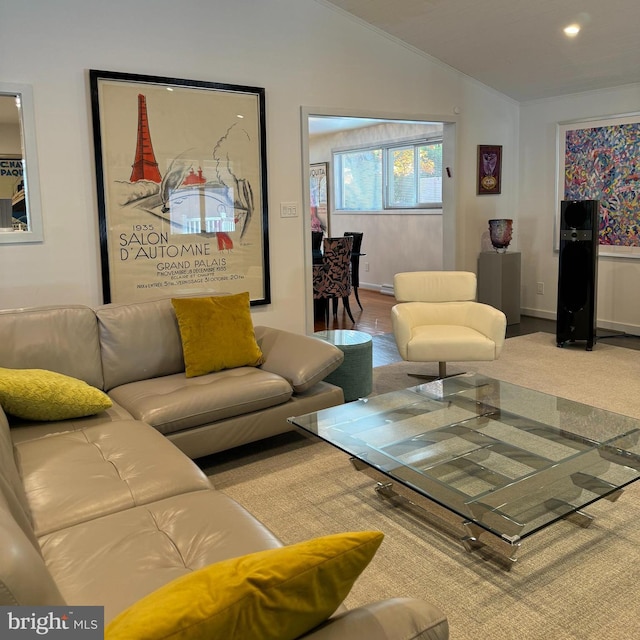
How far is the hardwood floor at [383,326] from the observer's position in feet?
18.3

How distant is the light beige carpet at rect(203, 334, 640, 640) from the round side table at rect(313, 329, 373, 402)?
1.70 ft

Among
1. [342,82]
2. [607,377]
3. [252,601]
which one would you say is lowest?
[607,377]

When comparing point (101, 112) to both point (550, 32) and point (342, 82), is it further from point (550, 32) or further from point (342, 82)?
point (550, 32)

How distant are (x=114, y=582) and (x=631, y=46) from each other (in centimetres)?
529

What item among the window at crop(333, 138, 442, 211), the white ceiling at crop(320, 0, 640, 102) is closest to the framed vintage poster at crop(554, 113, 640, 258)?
the white ceiling at crop(320, 0, 640, 102)

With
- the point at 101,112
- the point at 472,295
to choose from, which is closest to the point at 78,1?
the point at 101,112

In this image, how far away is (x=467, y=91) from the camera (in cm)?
607

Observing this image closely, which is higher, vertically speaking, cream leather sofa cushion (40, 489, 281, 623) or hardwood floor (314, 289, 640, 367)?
cream leather sofa cushion (40, 489, 281, 623)

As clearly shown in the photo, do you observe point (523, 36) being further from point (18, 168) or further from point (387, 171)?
point (18, 168)

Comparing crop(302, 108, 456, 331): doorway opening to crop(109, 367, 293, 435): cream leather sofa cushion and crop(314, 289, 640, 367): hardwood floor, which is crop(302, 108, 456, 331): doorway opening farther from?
crop(109, 367, 293, 435): cream leather sofa cushion

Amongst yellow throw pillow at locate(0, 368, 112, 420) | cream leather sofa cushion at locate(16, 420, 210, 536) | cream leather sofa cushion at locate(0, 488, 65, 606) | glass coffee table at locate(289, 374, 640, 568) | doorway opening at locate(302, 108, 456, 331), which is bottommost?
glass coffee table at locate(289, 374, 640, 568)

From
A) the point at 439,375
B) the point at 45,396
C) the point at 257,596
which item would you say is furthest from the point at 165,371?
the point at 257,596

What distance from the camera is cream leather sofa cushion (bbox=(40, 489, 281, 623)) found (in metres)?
1.53

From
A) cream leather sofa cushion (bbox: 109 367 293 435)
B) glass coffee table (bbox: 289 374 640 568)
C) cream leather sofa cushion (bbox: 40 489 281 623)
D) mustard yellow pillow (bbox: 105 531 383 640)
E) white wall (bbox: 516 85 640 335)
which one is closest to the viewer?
mustard yellow pillow (bbox: 105 531 383 640)
